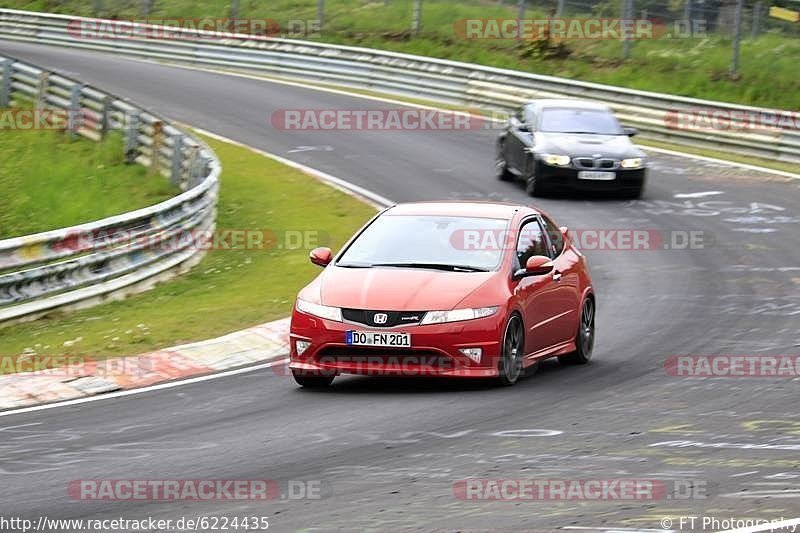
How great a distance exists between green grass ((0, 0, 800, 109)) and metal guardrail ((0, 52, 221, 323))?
1354 centimetres

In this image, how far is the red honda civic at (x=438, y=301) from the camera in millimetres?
11516

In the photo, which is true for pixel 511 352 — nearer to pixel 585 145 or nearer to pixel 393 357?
pixel 393 357

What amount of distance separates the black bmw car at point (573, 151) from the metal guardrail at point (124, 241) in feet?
18.7

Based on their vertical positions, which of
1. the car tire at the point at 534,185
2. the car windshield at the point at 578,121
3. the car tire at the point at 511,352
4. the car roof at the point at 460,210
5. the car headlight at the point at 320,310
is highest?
the car roof at the point at 460,210

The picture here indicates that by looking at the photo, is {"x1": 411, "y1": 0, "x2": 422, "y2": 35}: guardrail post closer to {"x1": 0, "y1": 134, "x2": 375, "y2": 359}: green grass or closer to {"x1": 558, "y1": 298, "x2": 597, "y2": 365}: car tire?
{"x1": 0, "y1": 134, "x2": 375, "y2": 359}: green grass

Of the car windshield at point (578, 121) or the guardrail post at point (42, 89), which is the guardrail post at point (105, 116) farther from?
the car windshield at point (578, 121)

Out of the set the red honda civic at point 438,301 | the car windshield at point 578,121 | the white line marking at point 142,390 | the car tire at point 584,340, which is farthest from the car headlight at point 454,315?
the car windshield at point 578,121

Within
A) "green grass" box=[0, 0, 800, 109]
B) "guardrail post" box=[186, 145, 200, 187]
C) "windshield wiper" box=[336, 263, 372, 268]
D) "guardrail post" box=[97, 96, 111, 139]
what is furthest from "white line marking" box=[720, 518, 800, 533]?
"green grass" box=[0, 0, 800, 109]

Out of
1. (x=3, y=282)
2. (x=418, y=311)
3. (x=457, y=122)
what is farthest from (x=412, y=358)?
(x=457, y=122)

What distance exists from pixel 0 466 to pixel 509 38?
3100cm

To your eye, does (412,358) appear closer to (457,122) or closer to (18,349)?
(18,349)

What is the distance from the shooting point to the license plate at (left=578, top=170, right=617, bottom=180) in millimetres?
24562

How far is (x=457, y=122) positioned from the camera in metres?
32.8

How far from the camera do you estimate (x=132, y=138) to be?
25.7 meters
